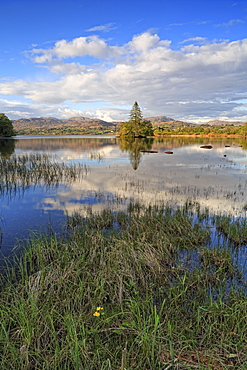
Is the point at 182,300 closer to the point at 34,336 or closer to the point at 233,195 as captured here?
the point at 34,336

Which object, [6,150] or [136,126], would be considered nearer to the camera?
[6,150]

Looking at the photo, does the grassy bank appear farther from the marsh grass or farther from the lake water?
the marsh grass

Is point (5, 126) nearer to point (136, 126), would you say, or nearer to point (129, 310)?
point (136, 126)

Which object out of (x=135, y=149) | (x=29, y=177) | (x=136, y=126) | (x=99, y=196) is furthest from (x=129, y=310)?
(x=136, y=126)

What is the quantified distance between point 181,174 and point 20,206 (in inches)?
606

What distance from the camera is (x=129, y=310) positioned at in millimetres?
4605

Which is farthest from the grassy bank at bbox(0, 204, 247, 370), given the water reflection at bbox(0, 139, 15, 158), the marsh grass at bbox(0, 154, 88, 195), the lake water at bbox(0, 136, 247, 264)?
the water reflection at bbox(0, 139, 15, 158)

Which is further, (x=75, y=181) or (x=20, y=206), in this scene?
(x=75, y=181)

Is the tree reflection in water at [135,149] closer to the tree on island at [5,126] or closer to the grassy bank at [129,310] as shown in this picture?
the grassy bank at [129,310]

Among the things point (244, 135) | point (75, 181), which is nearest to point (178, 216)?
point (75, 181)

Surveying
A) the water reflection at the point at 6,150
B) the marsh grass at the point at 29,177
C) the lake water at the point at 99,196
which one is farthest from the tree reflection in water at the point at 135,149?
the water reflection at the point at 6,150

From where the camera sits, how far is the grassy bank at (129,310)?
3.42m

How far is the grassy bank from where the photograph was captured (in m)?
3.42

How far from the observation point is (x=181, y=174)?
22.0 metres
